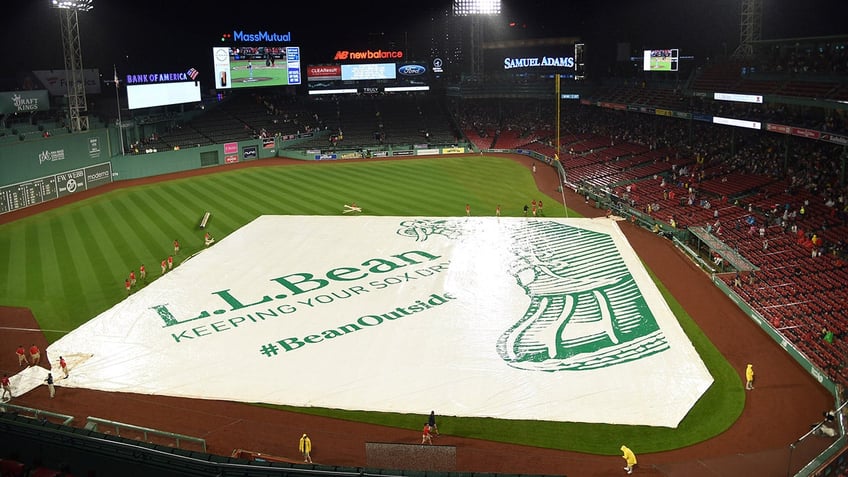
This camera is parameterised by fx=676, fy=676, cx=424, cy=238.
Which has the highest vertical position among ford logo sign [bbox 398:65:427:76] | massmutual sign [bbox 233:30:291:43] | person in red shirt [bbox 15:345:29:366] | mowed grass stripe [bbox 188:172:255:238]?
massmutual sign [bbox 233:30:291:43]

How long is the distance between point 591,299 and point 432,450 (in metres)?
14.9

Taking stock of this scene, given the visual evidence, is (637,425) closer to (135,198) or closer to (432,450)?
(432,450)

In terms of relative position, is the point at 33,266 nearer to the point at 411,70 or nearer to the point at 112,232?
the point at 112,232

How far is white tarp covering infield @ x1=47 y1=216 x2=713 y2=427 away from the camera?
74.8 feet

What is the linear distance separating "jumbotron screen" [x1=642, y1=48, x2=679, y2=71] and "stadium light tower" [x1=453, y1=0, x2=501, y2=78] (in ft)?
80.4

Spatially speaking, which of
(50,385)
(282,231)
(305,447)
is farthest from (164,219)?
(305,447)

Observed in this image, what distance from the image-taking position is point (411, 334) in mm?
27344

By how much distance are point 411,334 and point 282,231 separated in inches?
726

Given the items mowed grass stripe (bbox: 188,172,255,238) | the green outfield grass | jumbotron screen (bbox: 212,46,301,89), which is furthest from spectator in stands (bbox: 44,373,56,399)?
jumbotron screen (bbox: 212,46,301,89)

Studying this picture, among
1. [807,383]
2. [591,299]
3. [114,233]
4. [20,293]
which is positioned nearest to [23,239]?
[114,233]

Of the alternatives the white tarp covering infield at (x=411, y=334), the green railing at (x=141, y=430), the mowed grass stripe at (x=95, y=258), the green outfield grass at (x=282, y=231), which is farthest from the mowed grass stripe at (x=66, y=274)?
the green railing at (x=141, y=430)

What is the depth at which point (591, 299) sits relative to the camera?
100 ft

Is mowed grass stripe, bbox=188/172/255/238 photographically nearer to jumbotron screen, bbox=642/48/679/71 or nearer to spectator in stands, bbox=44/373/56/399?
spectator in stands, bbox=44/373/56/399

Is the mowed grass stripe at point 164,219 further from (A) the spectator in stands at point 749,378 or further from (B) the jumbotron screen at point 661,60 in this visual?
(B) the jumbotron screen at point 661,60
